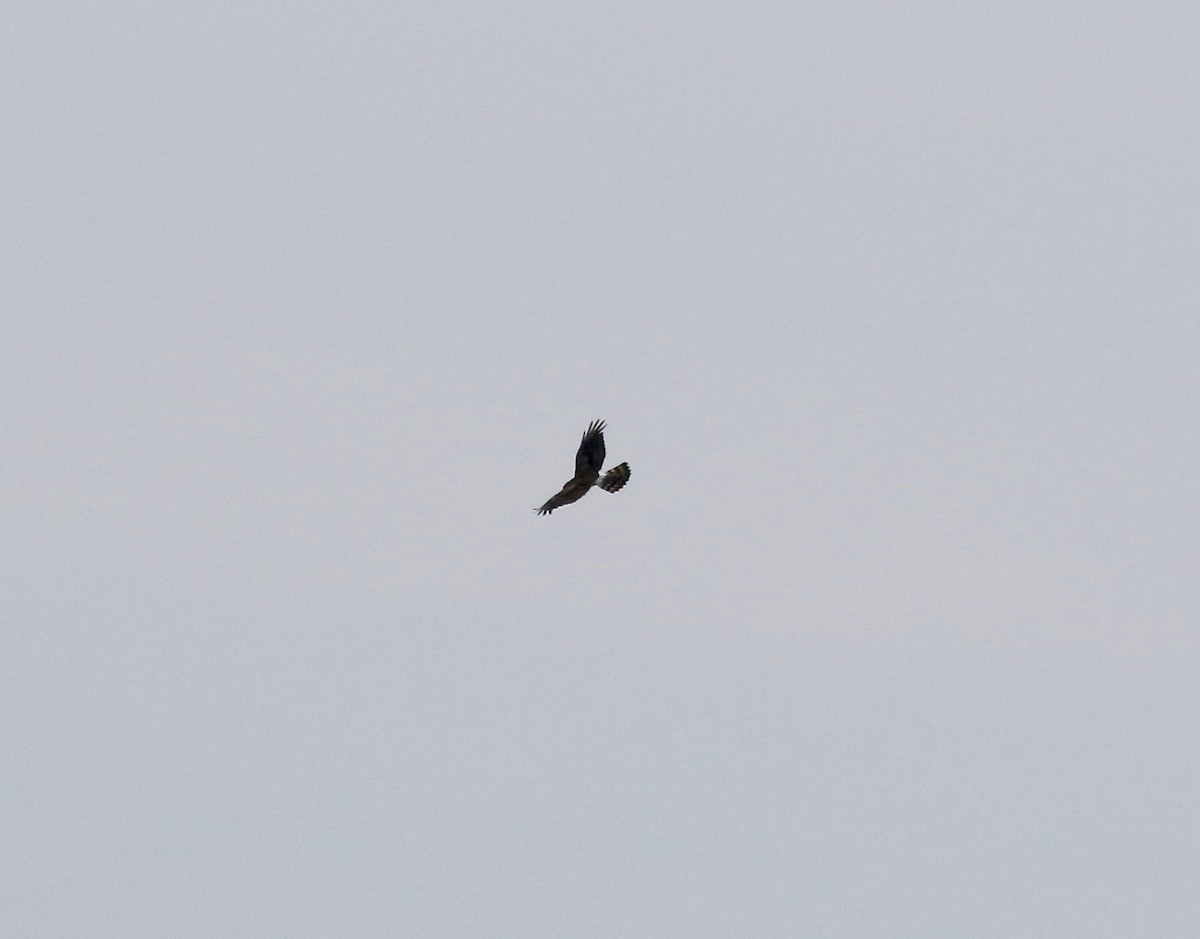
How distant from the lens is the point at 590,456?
69.9m

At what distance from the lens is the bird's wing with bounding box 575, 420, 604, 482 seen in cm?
6988

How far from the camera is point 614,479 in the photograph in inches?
2768

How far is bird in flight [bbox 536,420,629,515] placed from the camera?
229ft

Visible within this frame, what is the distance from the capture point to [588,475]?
230 feet

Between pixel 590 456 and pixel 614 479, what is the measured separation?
98cm

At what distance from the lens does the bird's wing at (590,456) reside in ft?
229

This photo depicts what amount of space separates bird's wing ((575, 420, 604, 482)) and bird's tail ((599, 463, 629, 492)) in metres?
0.35

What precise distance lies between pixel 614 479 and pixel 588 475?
739 millimetres

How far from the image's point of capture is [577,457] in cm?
6994

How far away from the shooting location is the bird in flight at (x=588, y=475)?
69.9 meters

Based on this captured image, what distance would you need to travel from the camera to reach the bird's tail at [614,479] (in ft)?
230

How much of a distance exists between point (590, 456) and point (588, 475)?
54 centimetres
